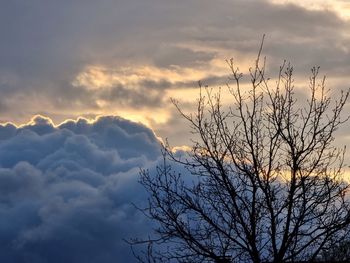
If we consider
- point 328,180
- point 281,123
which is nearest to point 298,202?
point 328,180

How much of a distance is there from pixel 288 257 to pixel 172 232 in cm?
226

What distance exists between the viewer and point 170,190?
13.6 m

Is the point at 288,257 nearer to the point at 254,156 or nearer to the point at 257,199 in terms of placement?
the point at 257,199

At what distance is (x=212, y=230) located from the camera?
519 inches

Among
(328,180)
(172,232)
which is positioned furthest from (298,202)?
(172,232)

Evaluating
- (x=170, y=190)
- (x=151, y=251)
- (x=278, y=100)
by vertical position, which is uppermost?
(x=278, y=100)

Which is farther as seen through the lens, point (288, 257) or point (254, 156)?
point (254, 156)

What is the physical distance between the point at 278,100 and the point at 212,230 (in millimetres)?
2875

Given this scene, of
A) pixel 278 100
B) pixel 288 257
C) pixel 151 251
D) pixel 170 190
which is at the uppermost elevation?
pixel 278 100

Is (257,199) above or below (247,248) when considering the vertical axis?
above

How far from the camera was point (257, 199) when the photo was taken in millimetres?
12969

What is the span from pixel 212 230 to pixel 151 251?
1.24 metres

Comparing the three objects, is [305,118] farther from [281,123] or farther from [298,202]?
[298,202]

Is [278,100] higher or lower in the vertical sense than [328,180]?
higher
